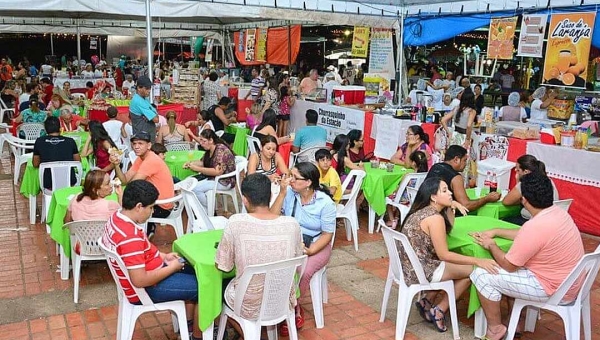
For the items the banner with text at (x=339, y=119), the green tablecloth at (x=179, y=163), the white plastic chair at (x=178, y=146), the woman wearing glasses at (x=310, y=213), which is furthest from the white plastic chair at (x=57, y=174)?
the banner with text at (x=339, y=119)

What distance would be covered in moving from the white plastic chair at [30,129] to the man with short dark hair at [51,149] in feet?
9.72

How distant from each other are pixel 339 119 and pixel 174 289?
23.2 ft

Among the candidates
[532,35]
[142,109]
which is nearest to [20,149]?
[142,109]

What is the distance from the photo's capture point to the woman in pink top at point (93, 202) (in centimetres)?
446

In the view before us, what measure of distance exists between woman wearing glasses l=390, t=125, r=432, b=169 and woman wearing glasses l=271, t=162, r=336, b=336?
2.74 meters

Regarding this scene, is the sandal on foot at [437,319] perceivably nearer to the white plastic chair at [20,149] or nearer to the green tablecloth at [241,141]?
the white plastic chair at [20,149]

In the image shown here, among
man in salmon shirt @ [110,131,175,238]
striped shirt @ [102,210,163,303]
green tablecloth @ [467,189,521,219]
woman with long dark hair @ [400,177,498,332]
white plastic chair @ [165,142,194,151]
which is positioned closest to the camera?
striped shirt @ [102,210,163,303]

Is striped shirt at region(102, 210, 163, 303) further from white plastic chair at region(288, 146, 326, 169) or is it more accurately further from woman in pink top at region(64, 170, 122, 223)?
white plastic chair at region(288, 146, 326, 169)

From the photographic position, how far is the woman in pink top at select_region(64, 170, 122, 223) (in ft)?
14.6

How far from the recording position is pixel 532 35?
8.24m

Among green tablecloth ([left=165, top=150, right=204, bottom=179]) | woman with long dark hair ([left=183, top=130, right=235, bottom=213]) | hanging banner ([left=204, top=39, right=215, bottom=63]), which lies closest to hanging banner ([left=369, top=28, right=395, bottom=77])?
green tablecloth ([left=165, top=150, right=204, bottom=179])

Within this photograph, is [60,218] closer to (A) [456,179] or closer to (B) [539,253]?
(A) [456,179]

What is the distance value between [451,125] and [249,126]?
342 cm

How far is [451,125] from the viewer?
8133 mm
